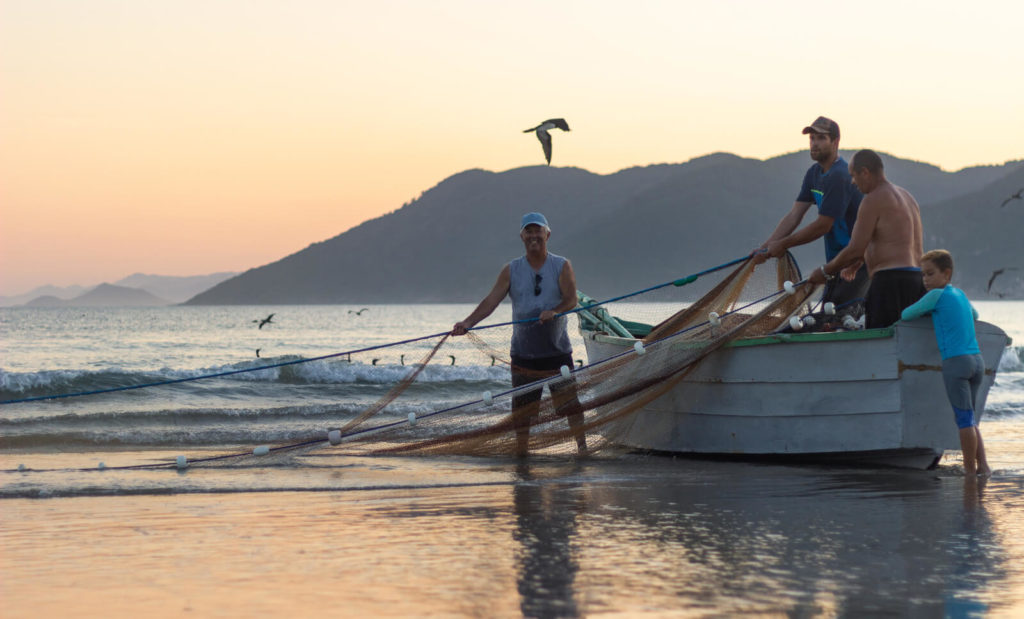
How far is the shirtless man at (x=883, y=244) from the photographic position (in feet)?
23.2

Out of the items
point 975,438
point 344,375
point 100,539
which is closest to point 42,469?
point 100,539

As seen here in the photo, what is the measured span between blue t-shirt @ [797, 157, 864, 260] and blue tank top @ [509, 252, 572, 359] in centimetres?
195

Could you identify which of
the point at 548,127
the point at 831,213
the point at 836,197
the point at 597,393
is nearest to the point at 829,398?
the point at 831,213

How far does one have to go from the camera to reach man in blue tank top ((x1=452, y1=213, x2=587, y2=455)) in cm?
800

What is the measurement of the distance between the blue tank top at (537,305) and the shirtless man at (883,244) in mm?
2015

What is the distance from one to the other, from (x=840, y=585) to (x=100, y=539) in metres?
3.56

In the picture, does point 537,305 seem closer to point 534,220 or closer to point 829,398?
point 534,220

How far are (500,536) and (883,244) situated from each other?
3.57 metres

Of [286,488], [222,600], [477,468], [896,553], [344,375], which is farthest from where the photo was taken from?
[344,375]

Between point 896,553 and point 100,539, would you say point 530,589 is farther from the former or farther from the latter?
point 100,539

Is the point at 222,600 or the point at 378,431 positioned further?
the point at 378,431

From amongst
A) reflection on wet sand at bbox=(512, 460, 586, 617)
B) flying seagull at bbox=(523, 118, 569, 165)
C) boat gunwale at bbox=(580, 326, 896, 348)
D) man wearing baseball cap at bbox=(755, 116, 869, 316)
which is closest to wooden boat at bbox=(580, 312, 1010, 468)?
boat gunwale at bbox=(580, 326, 896, 348)

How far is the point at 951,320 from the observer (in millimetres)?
6801

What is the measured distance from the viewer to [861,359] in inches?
284
